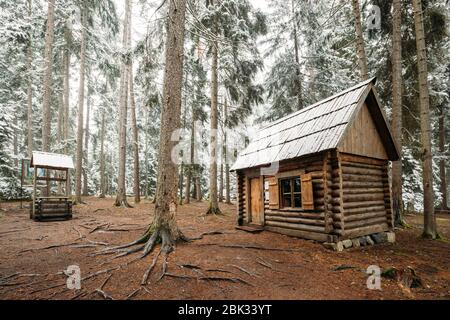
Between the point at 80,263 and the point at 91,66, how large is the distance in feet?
75.8

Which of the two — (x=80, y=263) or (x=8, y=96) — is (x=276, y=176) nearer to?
(x=80, y=263)

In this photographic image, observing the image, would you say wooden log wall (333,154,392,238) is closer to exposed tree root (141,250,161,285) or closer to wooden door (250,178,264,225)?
wooden door (250,178,264,225)

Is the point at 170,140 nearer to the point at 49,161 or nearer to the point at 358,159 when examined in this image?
the point at 358,159

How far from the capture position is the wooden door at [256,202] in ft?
36.1

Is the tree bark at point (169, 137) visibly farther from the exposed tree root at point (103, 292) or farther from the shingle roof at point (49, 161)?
the shingle roof at point (49, 161)

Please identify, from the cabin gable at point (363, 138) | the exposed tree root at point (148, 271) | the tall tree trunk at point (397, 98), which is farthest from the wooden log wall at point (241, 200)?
the tall tree trunk at point (397, 98)

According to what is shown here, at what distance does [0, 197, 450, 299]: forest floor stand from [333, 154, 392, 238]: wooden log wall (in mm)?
760

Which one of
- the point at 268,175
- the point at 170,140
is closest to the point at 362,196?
the point at 268,175

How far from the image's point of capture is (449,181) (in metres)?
29.1

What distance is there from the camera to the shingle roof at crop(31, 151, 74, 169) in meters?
12.0

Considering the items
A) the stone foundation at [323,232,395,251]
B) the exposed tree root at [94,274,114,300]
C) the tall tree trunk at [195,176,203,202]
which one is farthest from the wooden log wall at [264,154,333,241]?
the tall tree trunk at [195,176,203,202]

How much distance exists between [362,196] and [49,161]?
15028 mm

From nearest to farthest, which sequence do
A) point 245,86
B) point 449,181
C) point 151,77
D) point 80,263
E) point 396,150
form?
point 80,263
point 396,150
point 151,77
point 245,86
point 449,181
